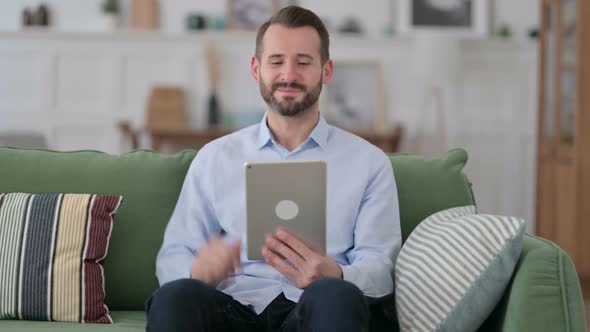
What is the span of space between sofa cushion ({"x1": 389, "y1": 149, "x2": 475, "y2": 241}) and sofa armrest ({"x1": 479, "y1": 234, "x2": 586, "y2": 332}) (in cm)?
46

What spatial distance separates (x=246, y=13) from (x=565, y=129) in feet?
7.43

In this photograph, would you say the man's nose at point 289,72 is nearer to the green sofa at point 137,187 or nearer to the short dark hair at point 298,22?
the short dark hair at point 298,22

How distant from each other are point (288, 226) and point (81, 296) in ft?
2.04

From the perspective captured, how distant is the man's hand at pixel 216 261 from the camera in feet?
5.05

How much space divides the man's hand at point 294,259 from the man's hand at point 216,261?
0.25ft

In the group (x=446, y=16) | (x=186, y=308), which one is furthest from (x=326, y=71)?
(x=446, y=16)

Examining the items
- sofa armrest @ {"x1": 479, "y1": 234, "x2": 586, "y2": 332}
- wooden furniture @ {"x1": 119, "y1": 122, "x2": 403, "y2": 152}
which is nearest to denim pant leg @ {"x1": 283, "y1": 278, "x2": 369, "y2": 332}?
sofa armrest @ {"x1": 479, "y1": 234, "x2": 586, "y2": 332}

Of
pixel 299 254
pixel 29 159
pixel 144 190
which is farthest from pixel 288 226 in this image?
pixel 29 159

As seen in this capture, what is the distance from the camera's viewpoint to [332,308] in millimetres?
1392

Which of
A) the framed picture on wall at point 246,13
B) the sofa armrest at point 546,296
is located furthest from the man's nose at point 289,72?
the framed picture on wall at point 246,13

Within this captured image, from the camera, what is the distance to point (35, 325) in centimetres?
175

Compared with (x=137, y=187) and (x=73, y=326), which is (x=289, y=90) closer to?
(x=137, y=187)

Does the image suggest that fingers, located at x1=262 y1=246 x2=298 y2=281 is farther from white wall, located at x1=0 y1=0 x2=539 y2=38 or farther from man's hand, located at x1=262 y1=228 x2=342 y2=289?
white wall, located at x1=0 y1=0 x2=539 y2=38

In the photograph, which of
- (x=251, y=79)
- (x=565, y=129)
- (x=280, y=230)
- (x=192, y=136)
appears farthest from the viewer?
(x=251, y=79)
